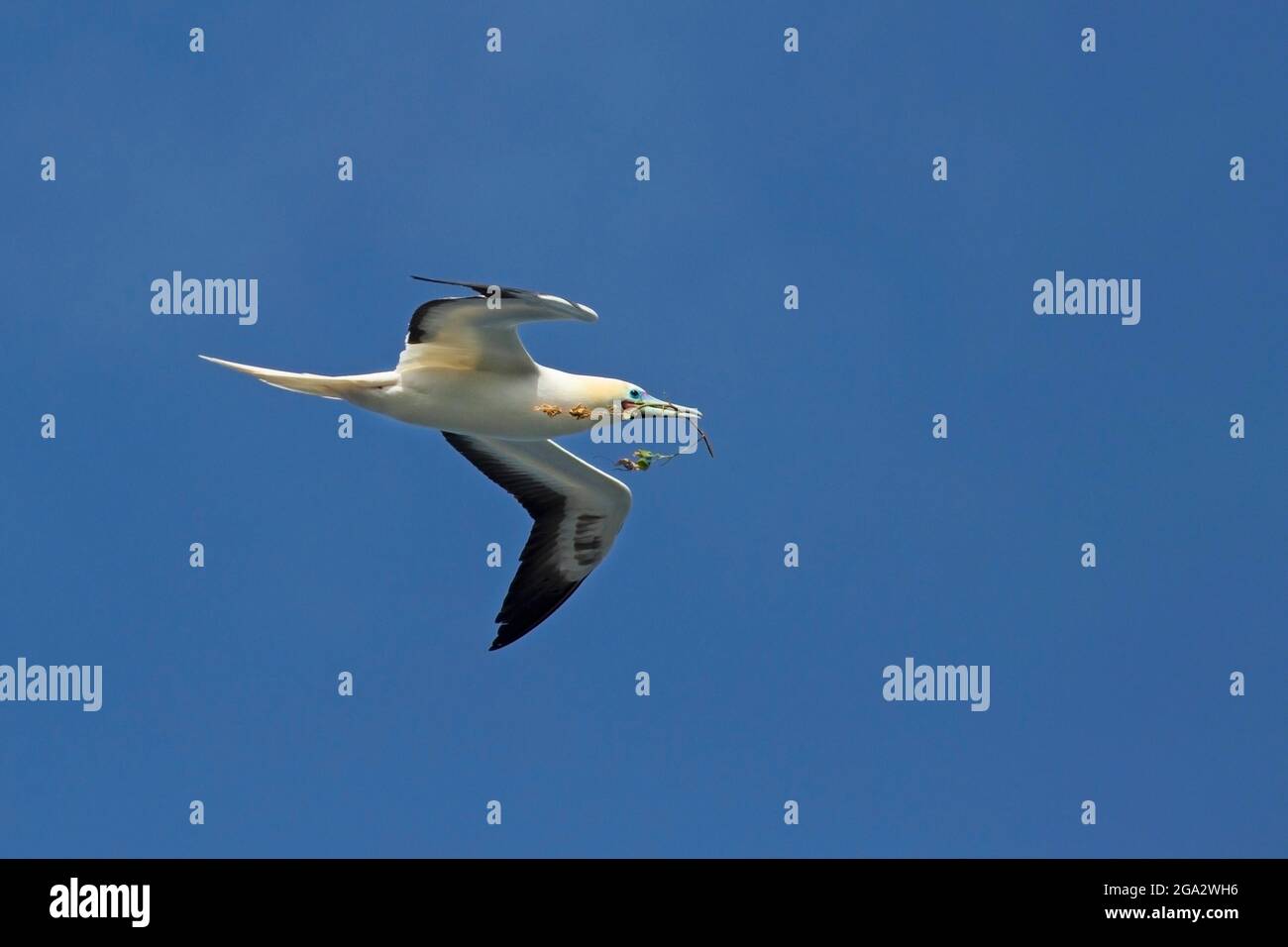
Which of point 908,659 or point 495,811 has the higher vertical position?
point 908,659

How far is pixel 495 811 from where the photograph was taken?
21547mm

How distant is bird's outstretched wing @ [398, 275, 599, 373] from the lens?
17.0m

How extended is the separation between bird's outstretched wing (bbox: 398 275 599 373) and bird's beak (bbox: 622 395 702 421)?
3.51 feet

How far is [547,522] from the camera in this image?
70.6 feet

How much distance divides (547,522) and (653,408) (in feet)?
10.5

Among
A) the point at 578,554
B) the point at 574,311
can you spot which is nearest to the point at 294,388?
the point at 574,311

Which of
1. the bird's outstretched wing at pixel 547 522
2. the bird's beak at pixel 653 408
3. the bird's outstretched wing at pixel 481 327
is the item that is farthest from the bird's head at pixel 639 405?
the bird's outstretched wing at pixel 547 522

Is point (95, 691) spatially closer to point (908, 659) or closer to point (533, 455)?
point (533, 455)

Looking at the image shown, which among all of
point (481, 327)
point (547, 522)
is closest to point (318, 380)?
point (481, 327)

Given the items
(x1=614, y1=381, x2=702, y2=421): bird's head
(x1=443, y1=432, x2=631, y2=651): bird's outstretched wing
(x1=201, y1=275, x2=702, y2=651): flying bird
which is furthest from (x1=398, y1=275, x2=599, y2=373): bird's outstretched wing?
(x1=443, y1=432, x2=631, y2=651): bird's outstretched wing

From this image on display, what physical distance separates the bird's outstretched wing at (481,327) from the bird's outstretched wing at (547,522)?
257 cm

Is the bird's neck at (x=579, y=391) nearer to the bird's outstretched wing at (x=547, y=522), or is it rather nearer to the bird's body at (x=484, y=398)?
the bird's body at (x=484, y=398)

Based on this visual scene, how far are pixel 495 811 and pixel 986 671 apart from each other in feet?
23.9

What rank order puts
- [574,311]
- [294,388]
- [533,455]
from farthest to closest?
[533,455]
[294,388]
[574,311]
